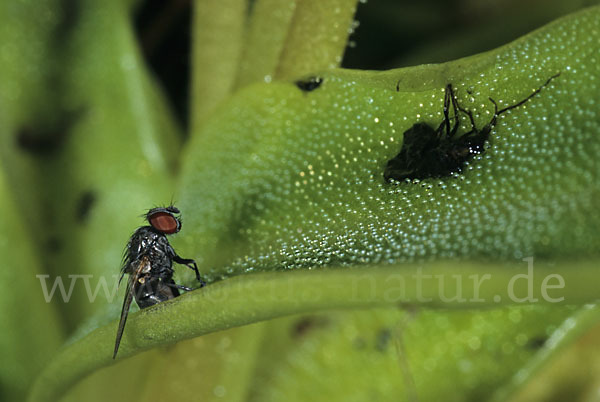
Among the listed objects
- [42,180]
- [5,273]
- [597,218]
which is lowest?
[597,218]

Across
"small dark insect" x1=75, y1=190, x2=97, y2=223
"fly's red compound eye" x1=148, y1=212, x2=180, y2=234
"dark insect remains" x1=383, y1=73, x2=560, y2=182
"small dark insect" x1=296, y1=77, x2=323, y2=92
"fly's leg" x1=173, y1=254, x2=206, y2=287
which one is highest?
"small dark insect" x1=75, y1=190, x2=97, y2=223

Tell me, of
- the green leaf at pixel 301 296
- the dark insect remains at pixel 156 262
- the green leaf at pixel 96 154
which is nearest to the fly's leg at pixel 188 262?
the dark insect remains at pixel 156 262

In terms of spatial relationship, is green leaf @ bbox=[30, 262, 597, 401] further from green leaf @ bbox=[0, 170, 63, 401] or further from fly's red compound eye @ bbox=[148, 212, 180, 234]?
green leaf @ bbox=[0, 170, 63, 401]

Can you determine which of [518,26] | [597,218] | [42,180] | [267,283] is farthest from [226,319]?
[518,26]

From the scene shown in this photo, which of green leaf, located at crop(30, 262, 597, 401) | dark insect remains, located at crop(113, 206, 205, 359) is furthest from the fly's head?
green leaf, located at crop(30, 262, 597, 401)

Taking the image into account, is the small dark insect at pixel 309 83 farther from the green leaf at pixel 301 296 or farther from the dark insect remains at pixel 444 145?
the green leaf at pixel 301 296

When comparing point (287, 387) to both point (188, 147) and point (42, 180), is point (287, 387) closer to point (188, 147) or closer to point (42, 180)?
point (188, 147)

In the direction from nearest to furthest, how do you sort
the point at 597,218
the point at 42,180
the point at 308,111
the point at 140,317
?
the point at 597,218, the point at 140,317, the point at 308,111, the point at 42,180
